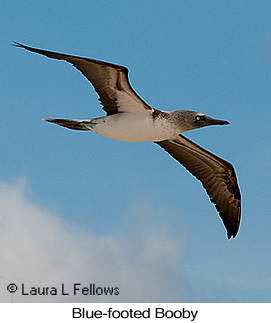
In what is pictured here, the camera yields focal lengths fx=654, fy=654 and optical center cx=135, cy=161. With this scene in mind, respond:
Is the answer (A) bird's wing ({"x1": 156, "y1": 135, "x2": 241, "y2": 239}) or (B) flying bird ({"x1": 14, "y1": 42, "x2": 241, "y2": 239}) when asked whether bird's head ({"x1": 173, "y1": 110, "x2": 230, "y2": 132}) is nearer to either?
(B) flying bird ({"x1": 14, "y1": 42, "x2": 241, "y2": 239})

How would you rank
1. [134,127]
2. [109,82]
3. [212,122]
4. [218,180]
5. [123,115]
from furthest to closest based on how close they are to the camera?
[218,180] → [212,122] → [123,115] → [134,127] → [109,82]

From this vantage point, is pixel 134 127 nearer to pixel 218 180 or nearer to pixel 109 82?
pixel 109 82

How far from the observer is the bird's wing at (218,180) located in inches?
638

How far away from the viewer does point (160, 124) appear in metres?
13.7

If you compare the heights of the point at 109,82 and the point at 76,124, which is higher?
the point at 109,82

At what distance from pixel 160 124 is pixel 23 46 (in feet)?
11.0

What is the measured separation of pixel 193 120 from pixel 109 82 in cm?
205

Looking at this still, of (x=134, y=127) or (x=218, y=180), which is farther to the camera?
(x=218, y=180)

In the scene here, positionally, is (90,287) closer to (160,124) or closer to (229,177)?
(160,124)

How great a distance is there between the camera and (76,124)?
46.7 feet

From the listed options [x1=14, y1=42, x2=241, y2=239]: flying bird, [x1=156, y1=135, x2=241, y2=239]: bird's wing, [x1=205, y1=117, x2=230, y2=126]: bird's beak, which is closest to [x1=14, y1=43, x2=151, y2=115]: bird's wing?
[x1=14, y1=42, x2=241, y2=239]: flying bird

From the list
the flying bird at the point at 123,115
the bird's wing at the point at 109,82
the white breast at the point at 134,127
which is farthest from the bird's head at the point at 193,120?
the bird's wing at the point at 109,82

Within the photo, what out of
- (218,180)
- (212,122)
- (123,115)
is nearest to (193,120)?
(212,122)
